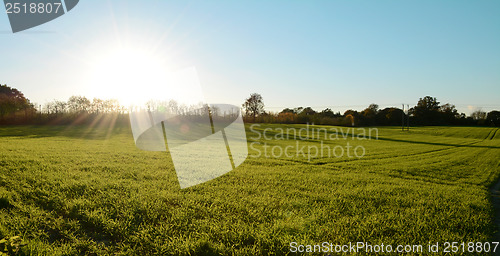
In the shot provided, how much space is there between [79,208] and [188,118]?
52949mm

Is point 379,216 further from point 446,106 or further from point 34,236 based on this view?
point 446,106

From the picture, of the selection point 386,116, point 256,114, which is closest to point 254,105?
point 256,114

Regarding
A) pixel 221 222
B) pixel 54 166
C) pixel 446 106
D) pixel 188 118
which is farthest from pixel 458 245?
pixel 446 106

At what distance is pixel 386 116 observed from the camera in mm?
85812

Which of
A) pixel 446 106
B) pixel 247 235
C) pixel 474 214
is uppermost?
pixel 446 106

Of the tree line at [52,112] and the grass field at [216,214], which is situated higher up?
the tree line at [52,112]

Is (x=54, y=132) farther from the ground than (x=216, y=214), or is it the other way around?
(x=54, y=132)

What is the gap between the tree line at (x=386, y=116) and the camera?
74000 millimetres

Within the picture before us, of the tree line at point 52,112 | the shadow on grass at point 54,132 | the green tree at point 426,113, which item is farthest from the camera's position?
the green tree at point 426,113

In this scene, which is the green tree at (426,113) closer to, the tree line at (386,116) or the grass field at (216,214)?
the tree line at (386,116)

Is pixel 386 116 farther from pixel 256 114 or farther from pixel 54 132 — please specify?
pixel 54 132

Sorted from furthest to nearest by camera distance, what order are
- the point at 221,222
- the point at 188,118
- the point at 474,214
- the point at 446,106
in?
1. the point at 446,106
2. the point at 188,118
3. the point at 474,214
4. the point at 221,222

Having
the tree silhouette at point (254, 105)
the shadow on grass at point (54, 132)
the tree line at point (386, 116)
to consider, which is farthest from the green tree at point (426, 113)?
the shadow on grass at point (54, 132)

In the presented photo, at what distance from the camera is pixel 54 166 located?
8.23m
